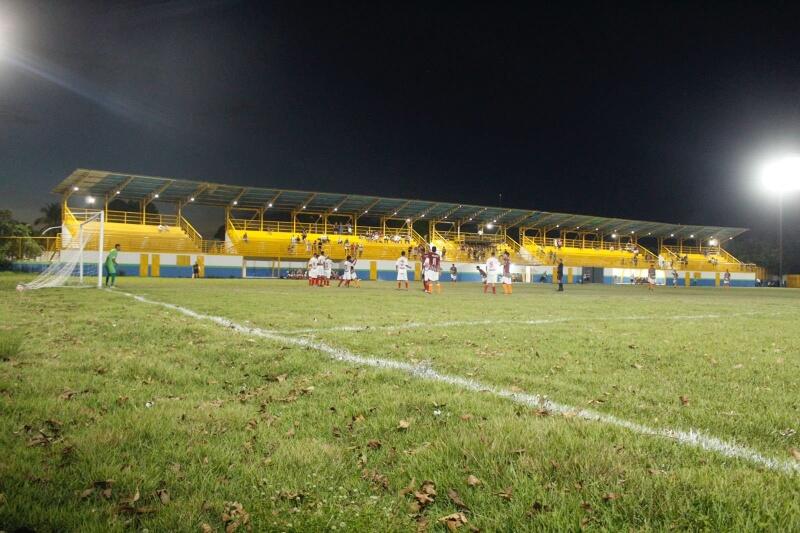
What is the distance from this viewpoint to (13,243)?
3909 centimetres

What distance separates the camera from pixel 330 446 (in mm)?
3129

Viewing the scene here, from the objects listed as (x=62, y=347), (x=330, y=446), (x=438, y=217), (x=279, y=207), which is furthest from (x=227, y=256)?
(x=330, y=446)

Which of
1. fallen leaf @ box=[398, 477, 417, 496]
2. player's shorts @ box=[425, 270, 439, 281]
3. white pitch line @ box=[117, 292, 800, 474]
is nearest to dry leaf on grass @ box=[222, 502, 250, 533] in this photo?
fallen leaf @ box=[398, 477, 417, 496]

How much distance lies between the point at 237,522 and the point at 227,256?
49.1 m

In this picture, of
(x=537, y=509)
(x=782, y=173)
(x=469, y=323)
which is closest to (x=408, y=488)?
(x=537, y=509)

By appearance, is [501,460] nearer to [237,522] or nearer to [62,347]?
[237,522]

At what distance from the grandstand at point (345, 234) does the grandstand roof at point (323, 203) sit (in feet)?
0.38

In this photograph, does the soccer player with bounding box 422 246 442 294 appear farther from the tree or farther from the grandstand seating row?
the tree

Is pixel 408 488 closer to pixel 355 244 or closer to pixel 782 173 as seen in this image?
pixel 355 244

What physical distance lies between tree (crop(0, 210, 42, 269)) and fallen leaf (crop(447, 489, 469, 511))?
148 ft

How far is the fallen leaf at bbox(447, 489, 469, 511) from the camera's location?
240 centimetres

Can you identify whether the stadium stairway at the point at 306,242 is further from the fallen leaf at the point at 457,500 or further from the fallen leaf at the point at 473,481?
the fallen leaf at the point at 457,500

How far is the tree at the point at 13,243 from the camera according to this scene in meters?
38.3

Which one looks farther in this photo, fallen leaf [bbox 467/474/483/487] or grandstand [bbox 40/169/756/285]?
grandstand [bbox 40/169/756/285]
